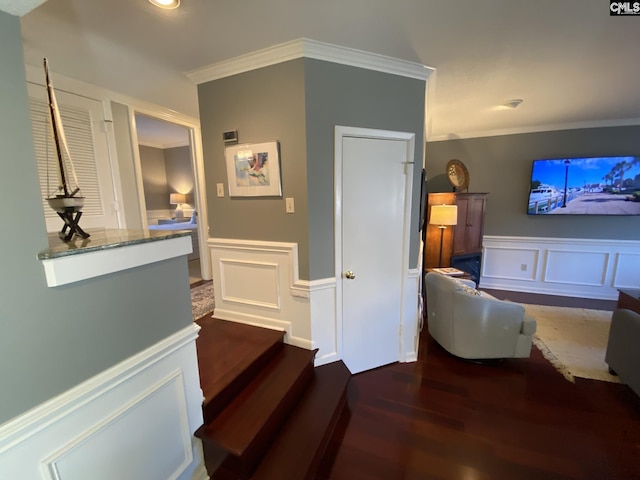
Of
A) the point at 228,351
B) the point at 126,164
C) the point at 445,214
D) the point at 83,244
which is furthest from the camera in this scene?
the point at 445,214

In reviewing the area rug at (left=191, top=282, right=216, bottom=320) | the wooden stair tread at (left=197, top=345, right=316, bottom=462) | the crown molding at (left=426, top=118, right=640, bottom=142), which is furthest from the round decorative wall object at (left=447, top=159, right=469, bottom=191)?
the area rug at (left=191, top=282, right=216, bottom=320)

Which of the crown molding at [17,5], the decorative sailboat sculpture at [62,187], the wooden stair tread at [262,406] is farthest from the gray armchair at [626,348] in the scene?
the crown molding at [17,5]

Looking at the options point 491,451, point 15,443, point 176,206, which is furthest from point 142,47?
point 176,206

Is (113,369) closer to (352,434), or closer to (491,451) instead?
(352,434)

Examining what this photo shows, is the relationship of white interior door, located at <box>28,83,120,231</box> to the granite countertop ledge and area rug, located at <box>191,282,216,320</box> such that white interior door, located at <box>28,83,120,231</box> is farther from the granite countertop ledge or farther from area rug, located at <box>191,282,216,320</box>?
the granite countertop ledge

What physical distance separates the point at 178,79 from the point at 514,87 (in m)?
3.17

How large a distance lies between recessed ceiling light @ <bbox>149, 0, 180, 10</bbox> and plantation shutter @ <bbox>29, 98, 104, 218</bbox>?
4.89 ft

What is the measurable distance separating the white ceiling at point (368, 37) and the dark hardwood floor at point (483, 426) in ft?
8.63

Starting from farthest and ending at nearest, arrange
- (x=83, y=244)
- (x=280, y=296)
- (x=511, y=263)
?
1. (x=511, y=263)
2. (x=280, y=296)
3. (x=83, y=244)

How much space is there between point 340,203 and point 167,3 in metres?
1.55

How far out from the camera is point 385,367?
253 centimetres

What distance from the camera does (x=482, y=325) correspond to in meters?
2.43

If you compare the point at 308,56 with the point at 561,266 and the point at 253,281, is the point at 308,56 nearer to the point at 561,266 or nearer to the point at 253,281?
the point at 253,281

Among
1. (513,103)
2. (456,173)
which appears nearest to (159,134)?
(456,173)
